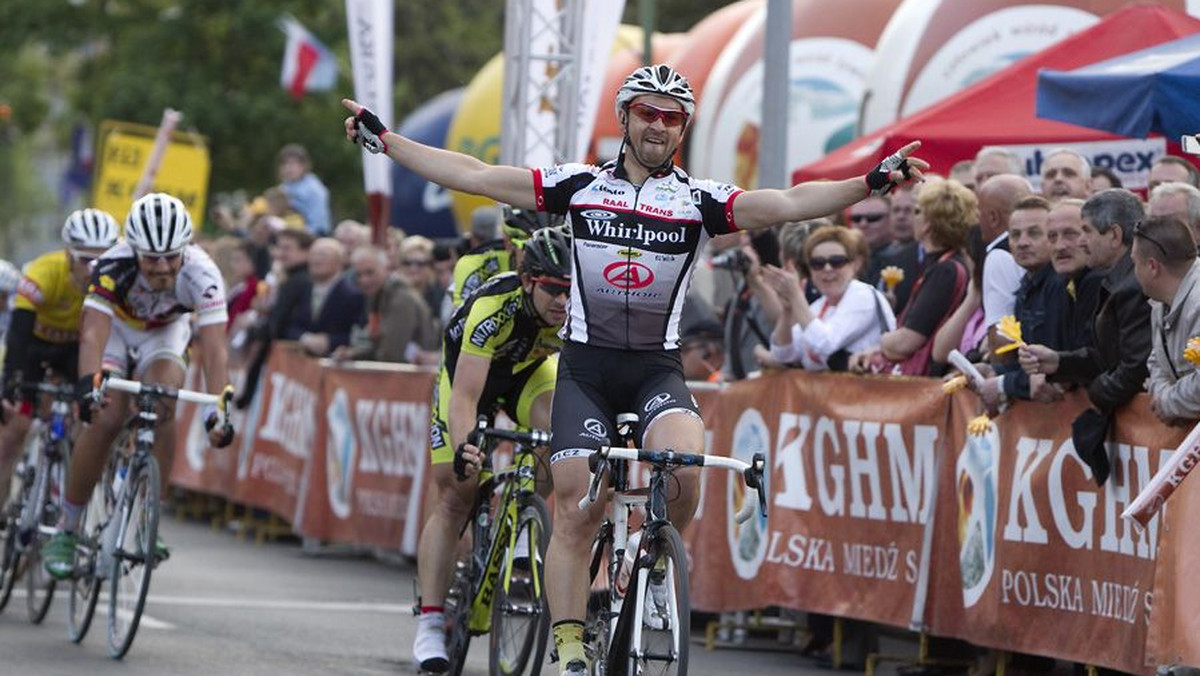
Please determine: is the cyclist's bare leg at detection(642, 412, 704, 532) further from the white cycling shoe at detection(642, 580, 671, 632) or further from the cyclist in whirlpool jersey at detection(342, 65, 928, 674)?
the white cycling shoe at detection(642, 580, 671, 632)

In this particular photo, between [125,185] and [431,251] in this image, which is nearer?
[431,251]

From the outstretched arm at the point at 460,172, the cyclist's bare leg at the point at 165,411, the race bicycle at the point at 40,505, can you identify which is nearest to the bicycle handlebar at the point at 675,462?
the outstretched arm at the point at 460,172

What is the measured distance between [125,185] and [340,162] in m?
20.6

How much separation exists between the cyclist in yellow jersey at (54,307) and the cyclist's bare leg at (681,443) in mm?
4602

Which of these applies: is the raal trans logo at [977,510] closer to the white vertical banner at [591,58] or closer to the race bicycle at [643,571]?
the race bicycle at [643,571]

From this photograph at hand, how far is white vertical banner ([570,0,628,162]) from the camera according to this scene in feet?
50.0

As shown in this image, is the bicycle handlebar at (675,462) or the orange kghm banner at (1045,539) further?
the orange kghm banner at (1045,539)

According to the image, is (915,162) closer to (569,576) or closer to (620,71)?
(569,576)

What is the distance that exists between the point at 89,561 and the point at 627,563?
12.6ft

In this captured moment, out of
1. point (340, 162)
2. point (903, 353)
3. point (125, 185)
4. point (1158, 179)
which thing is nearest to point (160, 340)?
point (903, 353)

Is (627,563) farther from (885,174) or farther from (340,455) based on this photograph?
(340,455)

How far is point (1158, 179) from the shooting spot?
11.0 m

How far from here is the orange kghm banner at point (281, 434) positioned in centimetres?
1764

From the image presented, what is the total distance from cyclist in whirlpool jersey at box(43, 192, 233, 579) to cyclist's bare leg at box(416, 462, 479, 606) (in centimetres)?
125
